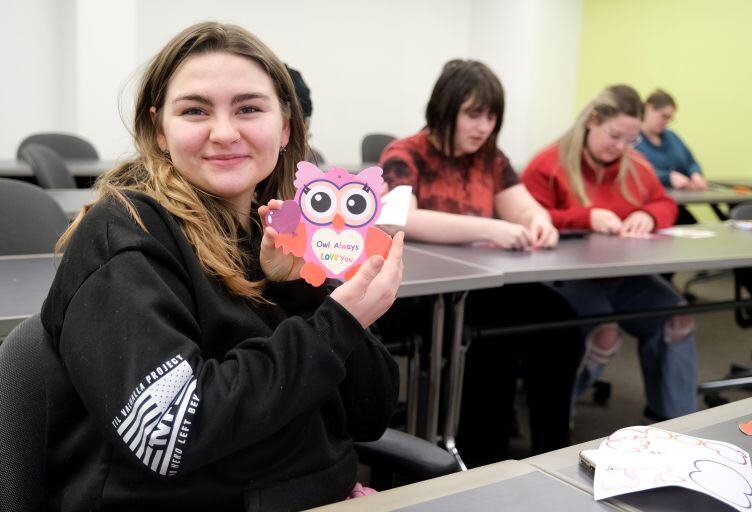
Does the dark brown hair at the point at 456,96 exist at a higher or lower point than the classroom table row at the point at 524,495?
higher

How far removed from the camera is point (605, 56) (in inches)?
268

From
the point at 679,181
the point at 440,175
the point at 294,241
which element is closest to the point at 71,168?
the point at 440,175

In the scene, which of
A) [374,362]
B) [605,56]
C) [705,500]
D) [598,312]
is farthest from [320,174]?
[605,56]

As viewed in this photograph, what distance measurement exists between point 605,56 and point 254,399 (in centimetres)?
673

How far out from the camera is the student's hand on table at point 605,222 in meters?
2.49

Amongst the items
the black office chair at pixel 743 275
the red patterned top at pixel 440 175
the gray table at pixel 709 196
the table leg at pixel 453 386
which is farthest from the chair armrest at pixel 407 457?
the gray table at pixel 709 196

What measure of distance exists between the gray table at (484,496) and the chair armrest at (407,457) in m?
0.29

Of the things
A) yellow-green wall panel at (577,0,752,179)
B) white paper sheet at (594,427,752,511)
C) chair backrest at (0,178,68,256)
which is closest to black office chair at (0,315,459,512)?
white paper sheet at (594,427,752,511)

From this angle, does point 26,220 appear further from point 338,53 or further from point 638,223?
point 338,53

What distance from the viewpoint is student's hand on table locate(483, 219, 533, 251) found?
2.07 m

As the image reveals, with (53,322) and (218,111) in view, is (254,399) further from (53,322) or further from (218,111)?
(218,111)

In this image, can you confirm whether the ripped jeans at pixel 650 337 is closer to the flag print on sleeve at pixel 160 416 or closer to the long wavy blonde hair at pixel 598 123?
the long wavy blonde hair at pixel 598 123

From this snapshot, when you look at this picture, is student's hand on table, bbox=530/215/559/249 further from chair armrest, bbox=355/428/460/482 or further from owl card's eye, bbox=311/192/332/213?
owl card's eye, bbox=311/192/332/213

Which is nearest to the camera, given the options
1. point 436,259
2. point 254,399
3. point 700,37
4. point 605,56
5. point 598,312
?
point 254,399
